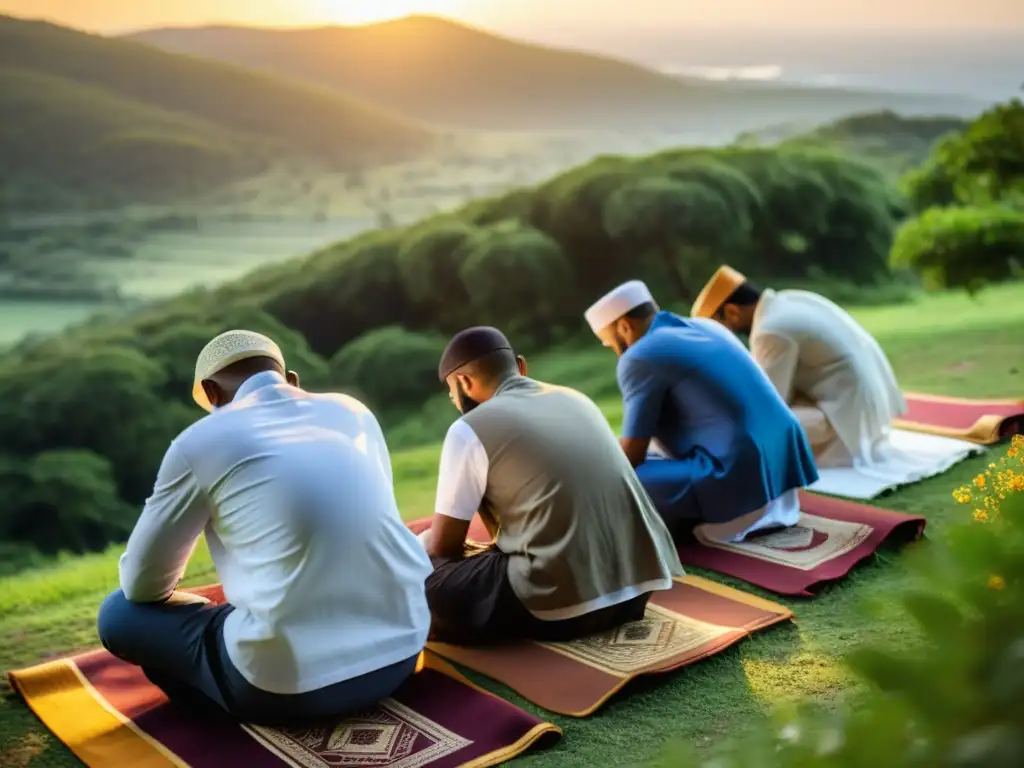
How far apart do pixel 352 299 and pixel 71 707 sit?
19.2 ft

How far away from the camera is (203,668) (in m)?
2.64

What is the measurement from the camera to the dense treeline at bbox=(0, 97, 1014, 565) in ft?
21.1

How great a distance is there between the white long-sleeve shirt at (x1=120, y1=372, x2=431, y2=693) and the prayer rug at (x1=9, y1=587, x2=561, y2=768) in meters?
0.16

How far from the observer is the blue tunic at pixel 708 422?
3.82 metres

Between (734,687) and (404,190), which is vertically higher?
(404,190)

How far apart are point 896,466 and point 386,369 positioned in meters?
4.56

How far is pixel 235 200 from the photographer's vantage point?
785cm

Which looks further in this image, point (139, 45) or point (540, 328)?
point (540, 328)

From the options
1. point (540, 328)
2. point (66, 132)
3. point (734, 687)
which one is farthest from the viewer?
point (540, 328)

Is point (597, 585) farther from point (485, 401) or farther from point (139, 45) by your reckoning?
A: point (139, 45)

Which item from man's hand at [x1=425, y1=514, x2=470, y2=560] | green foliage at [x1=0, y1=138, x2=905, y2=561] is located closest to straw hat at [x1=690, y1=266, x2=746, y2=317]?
man's hand at [x1=425, y1=514, x2=470, y2=560]

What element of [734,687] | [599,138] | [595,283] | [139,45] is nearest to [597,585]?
[734,687]

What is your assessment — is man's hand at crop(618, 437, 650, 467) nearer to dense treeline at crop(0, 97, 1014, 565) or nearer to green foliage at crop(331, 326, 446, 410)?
dense treeline at crop(0, 97, 1014, 565)

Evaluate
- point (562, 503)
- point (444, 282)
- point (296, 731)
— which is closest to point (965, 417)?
point (562, 503)
